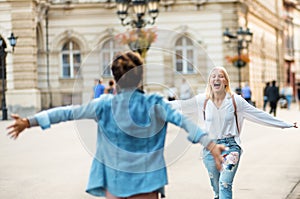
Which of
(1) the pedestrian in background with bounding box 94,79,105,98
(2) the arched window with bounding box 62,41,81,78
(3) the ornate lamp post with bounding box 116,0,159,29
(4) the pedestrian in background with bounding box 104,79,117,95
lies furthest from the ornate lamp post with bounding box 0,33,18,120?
(1) the pedestrian in background with bounding box 94,79,105,98

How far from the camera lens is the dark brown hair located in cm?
529

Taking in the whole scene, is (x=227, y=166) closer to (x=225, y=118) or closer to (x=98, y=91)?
(x=225, y=118)

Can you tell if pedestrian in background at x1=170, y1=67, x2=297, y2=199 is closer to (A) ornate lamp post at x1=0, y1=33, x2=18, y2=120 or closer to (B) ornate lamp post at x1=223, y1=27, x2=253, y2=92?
(A) ornate lamp post at x1=0, y1=33, x2=18, y2=120

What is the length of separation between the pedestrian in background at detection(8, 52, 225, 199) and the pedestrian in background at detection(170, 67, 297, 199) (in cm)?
228

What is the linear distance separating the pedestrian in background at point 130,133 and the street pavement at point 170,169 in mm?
396

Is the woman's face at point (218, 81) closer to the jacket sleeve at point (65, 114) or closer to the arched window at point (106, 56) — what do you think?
the arched window at point (106, 56)

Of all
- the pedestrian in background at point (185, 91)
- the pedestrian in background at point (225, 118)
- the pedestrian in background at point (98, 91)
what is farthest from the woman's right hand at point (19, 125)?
the pedestrian in background at point (225, 118)

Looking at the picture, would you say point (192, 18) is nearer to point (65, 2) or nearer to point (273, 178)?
point (65, 2)

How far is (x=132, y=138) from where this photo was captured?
208 inches

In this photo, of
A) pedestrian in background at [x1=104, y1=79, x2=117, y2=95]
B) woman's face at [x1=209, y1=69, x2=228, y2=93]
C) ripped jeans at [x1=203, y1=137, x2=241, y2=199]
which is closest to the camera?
pedestrian in background at [x1=104, y1=79, x2=117, y2=95]

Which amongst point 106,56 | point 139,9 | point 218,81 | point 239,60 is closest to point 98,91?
point 106,56

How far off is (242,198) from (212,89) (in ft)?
7.49

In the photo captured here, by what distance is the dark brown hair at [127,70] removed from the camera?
529 cm

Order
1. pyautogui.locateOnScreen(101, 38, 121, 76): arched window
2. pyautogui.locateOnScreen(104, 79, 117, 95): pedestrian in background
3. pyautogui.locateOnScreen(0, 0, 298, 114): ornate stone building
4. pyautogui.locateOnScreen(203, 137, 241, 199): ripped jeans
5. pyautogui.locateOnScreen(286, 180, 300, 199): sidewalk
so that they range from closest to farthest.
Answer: pyautogui.locateOnScreen(104, 79, 117, 95): pedestrian in background → pyautogui.locateOnScreen(101, 38, 121, 76): arched window → pyautogui.locateOnScreen(203, 137, 241, 199): ripped jeans → pyautogui.locateOnScreen(286, 180, 300, 199): sidewalk → pyautogui.locateOnScreen(0, 0, 298, 114): ornate stone building
